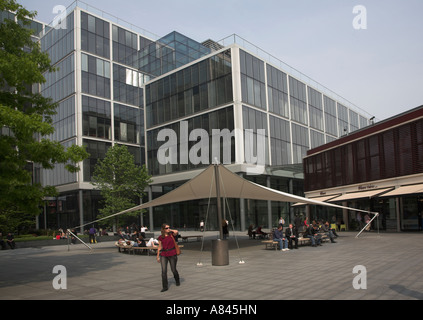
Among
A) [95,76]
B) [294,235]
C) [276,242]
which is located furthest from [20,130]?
[95,76]

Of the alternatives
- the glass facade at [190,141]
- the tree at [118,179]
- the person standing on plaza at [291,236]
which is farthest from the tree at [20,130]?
the glass facade at [190,141]

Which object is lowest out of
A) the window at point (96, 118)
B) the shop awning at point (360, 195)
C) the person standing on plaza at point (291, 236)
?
the person standing on plaza at point (291, 236)

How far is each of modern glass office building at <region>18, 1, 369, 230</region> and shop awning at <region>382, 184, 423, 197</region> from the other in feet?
48.8

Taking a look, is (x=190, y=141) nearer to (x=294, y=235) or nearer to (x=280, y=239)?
(x=294, y=235)

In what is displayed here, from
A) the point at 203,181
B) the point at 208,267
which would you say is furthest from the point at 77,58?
the point at 208,267

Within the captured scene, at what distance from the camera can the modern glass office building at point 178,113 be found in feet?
127

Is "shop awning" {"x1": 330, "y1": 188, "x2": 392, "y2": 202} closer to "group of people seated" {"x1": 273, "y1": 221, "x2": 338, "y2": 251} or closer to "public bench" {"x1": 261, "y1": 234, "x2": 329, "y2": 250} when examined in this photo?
"public bench" {"x1": 261, "y1": 234, "x2": 329, "y2": 250}

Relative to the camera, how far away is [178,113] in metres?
43.1

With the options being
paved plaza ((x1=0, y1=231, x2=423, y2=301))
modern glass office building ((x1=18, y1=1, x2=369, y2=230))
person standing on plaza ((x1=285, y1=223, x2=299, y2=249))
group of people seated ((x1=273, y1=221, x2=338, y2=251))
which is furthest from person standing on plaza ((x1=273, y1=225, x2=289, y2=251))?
modern glass office building ((x1=18, y1=1, x2=369, y2=230))

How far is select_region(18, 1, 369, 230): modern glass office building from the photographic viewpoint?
127ft

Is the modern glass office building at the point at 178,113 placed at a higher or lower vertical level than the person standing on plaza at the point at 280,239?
higher

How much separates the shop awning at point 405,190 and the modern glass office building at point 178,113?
48.8 ft

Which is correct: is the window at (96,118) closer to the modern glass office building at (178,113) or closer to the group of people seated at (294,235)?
the modern glass office building at (178,113)

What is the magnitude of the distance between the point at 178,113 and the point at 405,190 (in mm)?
26079
